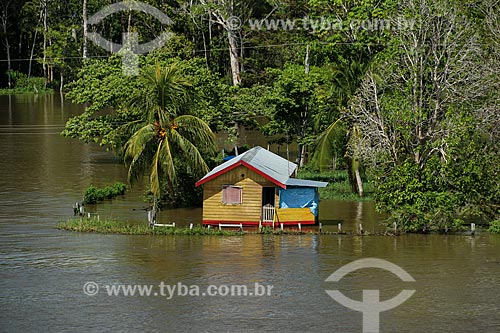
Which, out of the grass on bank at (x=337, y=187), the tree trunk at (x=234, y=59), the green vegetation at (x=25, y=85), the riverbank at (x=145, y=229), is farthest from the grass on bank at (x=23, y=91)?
the riverbank at (x=145, y=229)

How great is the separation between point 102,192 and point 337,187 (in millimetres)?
13130

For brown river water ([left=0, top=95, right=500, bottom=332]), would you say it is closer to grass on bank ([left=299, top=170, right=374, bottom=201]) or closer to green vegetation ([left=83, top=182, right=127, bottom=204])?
green vegetation ([left=83, top=182, right=127, bottom=204])

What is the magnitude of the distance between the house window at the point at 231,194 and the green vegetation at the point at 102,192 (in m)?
8.85

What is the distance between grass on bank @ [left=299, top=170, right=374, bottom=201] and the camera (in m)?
51.8

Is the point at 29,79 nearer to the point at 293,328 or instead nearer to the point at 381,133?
the point at 381,133

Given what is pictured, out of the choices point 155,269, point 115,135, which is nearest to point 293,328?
point 155,269

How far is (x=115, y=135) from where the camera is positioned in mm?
54062

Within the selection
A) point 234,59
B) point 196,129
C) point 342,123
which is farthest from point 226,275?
point 234,59

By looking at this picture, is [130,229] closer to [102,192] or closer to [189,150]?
[189,150]

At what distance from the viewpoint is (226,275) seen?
35.6 meters

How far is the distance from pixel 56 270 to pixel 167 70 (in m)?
14.5

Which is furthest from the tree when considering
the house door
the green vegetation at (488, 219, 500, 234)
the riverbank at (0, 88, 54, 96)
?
the riverbank at (0, 88, 54, 96)

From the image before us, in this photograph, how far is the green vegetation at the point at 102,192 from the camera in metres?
50.0

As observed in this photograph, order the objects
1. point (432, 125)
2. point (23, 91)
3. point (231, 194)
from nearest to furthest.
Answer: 1. point (231, 194)
2. point (432, 125)
3. point (23, 91)
